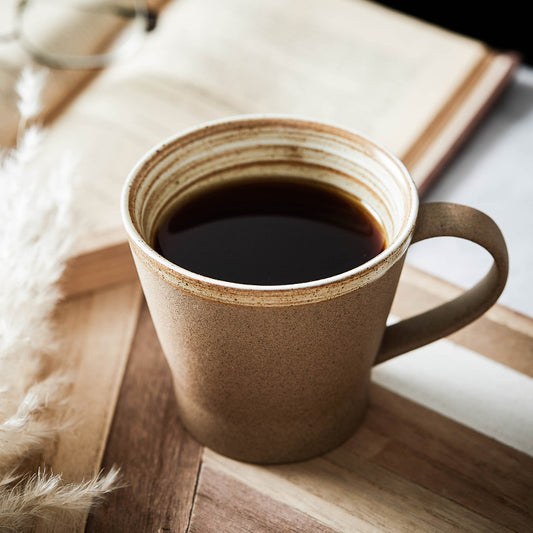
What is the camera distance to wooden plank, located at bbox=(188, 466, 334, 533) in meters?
0.63

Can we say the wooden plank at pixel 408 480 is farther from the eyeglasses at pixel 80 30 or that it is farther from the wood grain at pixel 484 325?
the eyeglasses at pixel 80 30

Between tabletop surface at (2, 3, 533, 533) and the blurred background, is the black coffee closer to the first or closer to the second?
tabletop surface at (2, 3, 533, 533)

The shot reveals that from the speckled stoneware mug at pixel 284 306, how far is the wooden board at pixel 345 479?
0.02m

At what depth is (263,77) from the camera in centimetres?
103

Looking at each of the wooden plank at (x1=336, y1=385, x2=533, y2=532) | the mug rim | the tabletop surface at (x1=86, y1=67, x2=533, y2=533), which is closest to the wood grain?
the tabletop surface at (x1=86, y1=67, x2=533, y2=533)

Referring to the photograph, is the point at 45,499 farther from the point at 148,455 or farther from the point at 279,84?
the point at 279,84

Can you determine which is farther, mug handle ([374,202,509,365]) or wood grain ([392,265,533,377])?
wood grain ([392,265,533,377])

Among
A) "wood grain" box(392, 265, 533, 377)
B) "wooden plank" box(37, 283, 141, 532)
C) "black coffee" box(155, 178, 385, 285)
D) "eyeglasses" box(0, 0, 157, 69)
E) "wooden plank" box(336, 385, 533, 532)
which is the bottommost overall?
"wooden plank" box(37, 283, 141, 532)

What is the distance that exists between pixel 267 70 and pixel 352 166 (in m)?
0.46

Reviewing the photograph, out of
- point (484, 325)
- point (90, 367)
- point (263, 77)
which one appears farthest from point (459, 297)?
point (263, 77)

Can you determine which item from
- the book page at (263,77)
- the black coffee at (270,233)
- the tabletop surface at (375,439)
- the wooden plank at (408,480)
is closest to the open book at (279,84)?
the book page at (263,77)

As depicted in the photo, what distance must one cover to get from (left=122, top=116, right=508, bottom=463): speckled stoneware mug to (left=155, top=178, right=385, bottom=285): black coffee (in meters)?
0.02

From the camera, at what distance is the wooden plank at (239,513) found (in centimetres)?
63

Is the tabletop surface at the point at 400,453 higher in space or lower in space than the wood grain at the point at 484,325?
lower
